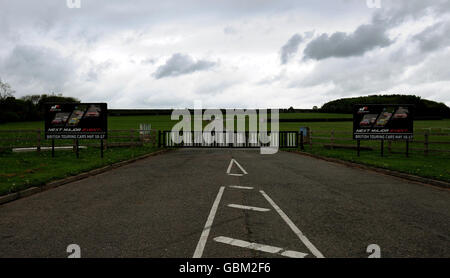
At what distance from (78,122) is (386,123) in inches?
707

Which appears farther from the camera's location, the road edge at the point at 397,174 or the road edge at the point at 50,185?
the road edge at the point at 397,174

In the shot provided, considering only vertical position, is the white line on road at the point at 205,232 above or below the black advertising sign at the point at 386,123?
below

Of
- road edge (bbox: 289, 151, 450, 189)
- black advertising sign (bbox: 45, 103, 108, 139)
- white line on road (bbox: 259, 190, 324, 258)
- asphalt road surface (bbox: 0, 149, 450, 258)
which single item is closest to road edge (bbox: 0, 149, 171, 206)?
asphalt road surface (bbox: 0, 149, 450, 258)

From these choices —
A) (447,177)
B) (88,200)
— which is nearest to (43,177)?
(88,200)

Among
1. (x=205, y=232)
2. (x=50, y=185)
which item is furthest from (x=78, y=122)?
(x=205, y=232)

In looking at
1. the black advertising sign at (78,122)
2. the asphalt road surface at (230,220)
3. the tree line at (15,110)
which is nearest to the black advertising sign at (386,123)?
the asphalt road surface at (230,220)

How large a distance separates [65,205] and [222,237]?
4403mm

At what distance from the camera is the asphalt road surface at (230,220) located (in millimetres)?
4664

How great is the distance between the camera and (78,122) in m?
17.5

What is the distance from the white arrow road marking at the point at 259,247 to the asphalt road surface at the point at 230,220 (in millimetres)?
15

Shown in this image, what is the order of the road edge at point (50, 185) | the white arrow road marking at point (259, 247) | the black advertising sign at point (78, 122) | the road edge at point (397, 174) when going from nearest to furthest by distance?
the white arrow road marking at point (259, 247) → the road edge at point (50, 185) → the road edge at point (397, 174) → the black advertising sign at point (78, 122)

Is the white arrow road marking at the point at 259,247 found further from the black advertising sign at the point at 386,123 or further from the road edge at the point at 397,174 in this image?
the black advertising sign at the point at 386,123

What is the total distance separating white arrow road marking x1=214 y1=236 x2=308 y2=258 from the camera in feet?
14.6
